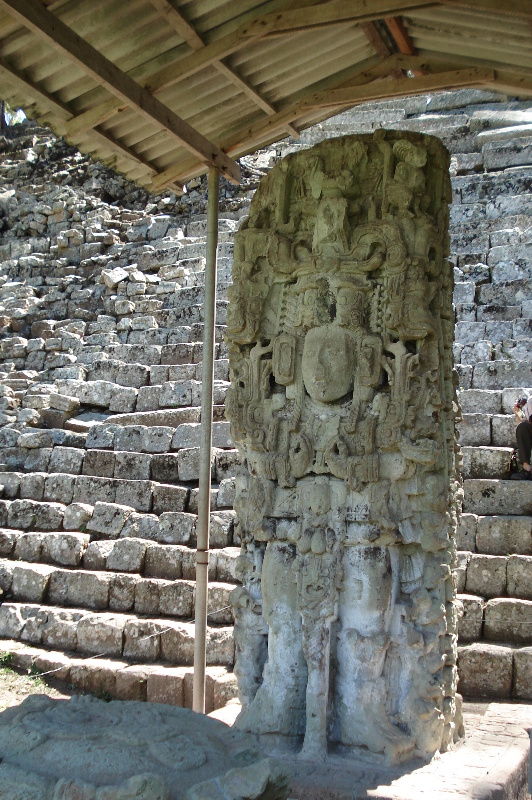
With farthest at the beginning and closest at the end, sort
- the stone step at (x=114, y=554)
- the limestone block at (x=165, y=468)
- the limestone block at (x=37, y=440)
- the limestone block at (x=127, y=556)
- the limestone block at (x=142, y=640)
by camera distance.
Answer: the limestone block at (x=37, y=440)
the limestone block at (x=165, y=468)
the limestone block at (x=127, y=556)
the stone step at (x=114, y=554)
the limestone block at (x=142, y=640)

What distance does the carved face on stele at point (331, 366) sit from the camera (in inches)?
216

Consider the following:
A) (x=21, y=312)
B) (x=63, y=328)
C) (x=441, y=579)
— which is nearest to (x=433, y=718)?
(x=441, y=579)

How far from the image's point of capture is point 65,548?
29.4ft

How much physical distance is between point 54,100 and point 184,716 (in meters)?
4.03

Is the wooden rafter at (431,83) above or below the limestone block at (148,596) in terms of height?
above

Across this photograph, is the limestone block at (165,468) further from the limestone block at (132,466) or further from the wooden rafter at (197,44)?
the wooden rafter at (197,44)

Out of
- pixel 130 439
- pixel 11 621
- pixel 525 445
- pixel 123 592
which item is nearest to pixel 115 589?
pixel 123 592

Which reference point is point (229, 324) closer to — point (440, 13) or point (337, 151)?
point (337, 151)

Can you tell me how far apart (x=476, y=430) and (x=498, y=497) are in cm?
109

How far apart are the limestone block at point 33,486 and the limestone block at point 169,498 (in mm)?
Result: 1650

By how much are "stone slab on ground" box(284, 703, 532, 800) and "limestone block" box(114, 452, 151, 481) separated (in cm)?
525

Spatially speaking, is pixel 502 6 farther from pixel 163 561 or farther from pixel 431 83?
pixel 163 561

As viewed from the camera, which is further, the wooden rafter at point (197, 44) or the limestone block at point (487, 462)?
the limestone block at point (487, 462)

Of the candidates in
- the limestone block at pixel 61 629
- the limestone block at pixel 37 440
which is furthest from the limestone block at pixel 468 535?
the limestone block at pixel 37 440
